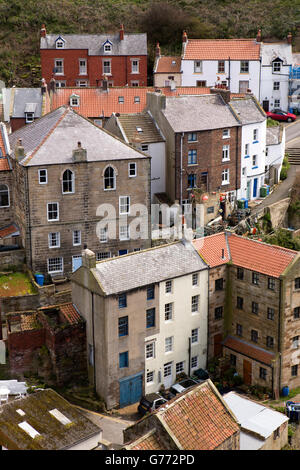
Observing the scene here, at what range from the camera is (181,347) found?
51.2 metres

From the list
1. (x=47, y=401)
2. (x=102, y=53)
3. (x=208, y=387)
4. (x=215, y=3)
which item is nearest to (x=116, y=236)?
(x=47, y=401)

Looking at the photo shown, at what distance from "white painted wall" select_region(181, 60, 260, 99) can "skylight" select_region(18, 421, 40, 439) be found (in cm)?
5546

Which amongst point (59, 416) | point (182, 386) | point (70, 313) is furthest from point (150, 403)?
point (70, 313)

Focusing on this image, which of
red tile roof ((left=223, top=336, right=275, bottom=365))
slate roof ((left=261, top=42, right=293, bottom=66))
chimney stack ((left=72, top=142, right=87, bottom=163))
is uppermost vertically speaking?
slate roof ((left=261, top=42, right=293, bottom=66))

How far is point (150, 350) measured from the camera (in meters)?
49.9

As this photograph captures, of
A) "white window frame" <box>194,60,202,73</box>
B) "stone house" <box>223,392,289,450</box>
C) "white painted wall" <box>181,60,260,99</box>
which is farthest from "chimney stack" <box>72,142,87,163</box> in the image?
"white window frame" <box>194,60,202,73</box>

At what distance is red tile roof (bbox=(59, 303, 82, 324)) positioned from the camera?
49.5 meters

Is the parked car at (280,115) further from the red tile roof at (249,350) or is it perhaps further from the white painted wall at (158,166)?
the red tile roof at (249,350)

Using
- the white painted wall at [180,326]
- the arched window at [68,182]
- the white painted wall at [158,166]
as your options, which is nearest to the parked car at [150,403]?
the white painted wall at [180,326]

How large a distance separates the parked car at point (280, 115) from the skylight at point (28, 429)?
5709 centimetres

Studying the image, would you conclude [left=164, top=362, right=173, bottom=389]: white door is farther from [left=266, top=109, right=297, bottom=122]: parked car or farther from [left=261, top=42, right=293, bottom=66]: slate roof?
[left=261, top=42, right=293, bottom=66]: slate roof

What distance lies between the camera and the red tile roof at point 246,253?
50.2m

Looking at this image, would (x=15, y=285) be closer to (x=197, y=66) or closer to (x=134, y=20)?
(x=197, y=66)
